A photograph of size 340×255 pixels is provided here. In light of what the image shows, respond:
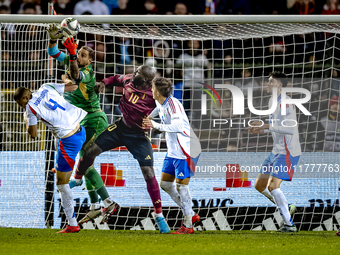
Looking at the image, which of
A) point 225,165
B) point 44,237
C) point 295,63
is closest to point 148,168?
point 225,165

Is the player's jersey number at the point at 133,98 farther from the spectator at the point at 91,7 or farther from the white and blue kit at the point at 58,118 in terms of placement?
the spectator at the point at 91,7

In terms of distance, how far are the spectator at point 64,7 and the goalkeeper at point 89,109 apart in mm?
3172

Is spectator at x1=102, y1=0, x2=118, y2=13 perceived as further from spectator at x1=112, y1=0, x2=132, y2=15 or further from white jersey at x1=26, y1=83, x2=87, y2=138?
white jersey at x1=26, y1=83, x2=87, y2=138

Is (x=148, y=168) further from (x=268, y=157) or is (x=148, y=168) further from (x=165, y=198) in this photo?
(x=268, y=157)

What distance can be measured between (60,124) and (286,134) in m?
2.50

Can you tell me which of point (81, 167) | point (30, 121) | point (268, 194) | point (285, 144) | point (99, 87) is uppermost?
point (99, 87)

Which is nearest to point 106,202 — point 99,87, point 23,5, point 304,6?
point 99,87

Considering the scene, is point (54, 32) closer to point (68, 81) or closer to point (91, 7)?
point (68, 81)

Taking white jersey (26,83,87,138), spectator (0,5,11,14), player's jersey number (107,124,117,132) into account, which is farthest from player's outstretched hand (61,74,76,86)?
spectator (0,5,11,14)

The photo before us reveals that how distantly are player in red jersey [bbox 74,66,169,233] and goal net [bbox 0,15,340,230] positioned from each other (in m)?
0.15

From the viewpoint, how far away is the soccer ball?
176 inches

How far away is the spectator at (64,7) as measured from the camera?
786 centimetres

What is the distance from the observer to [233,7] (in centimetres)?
801

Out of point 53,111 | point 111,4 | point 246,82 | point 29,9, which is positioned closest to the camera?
point 53,111
